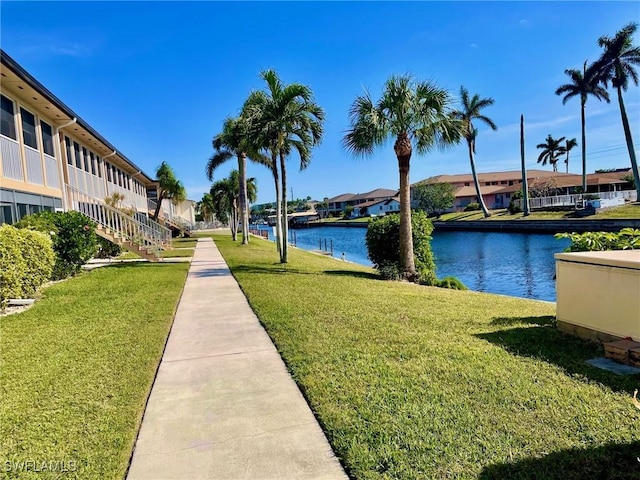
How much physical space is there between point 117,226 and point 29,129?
484 cm

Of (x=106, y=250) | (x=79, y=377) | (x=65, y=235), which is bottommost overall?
(x=79, y=377)

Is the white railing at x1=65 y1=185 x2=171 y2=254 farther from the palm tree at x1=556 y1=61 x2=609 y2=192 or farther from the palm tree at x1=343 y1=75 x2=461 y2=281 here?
the palm tree at x1=556 y1=61 x2=609 y2=192

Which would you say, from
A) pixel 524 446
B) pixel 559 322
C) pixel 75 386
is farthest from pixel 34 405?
pixel 559 322

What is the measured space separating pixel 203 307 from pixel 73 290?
11.9 ft

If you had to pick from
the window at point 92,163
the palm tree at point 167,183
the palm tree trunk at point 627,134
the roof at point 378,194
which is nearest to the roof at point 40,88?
the window at point 92,163

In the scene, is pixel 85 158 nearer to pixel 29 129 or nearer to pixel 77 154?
pixel 77 154

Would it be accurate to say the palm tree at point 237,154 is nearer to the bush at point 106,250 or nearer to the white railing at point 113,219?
the white railing at point 113,219

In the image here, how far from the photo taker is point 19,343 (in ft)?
18.5

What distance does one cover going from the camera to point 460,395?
374 cm

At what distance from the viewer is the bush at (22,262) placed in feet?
23.9

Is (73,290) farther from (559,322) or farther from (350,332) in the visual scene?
(559,322)

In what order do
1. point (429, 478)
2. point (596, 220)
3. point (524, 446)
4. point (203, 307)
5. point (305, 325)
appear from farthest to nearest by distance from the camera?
point (596, 220) < point (203, 307) < point (305, 325) < point (524, 446) < point (429, 478)

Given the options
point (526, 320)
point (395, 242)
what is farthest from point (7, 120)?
point (526, 320)

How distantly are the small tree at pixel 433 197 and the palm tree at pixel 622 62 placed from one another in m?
28.7
